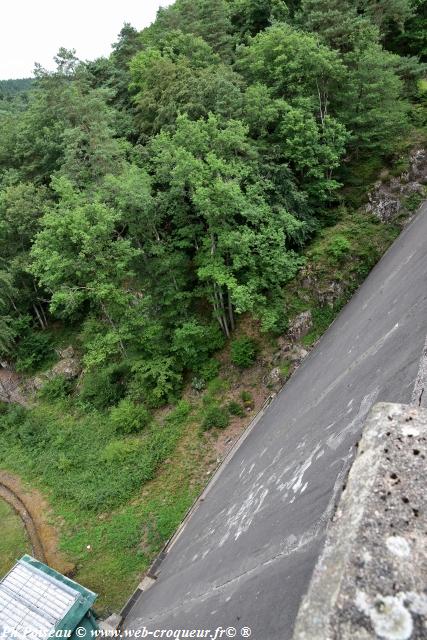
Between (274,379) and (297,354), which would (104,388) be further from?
(297,354)

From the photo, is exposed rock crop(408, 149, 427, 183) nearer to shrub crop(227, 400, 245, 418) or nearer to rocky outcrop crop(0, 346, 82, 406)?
shrub crop(227, 400, 245, 418)

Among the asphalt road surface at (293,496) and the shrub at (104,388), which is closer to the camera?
the asphalt road surface at (293,496)

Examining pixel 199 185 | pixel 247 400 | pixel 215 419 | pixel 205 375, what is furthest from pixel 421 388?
pixel 205 375

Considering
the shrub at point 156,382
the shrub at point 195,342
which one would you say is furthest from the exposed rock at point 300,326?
the shrub at point 156,382

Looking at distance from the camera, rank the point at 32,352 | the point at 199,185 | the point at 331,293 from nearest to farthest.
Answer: the point at 199,185, the point at 331,293, the point at 32,352

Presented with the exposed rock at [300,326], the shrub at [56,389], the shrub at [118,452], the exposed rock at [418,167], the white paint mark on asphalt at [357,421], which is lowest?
the exposed rock at [300,326]

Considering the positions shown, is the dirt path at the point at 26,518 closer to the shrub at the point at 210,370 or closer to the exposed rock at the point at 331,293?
the shrub at the point at 210,370
